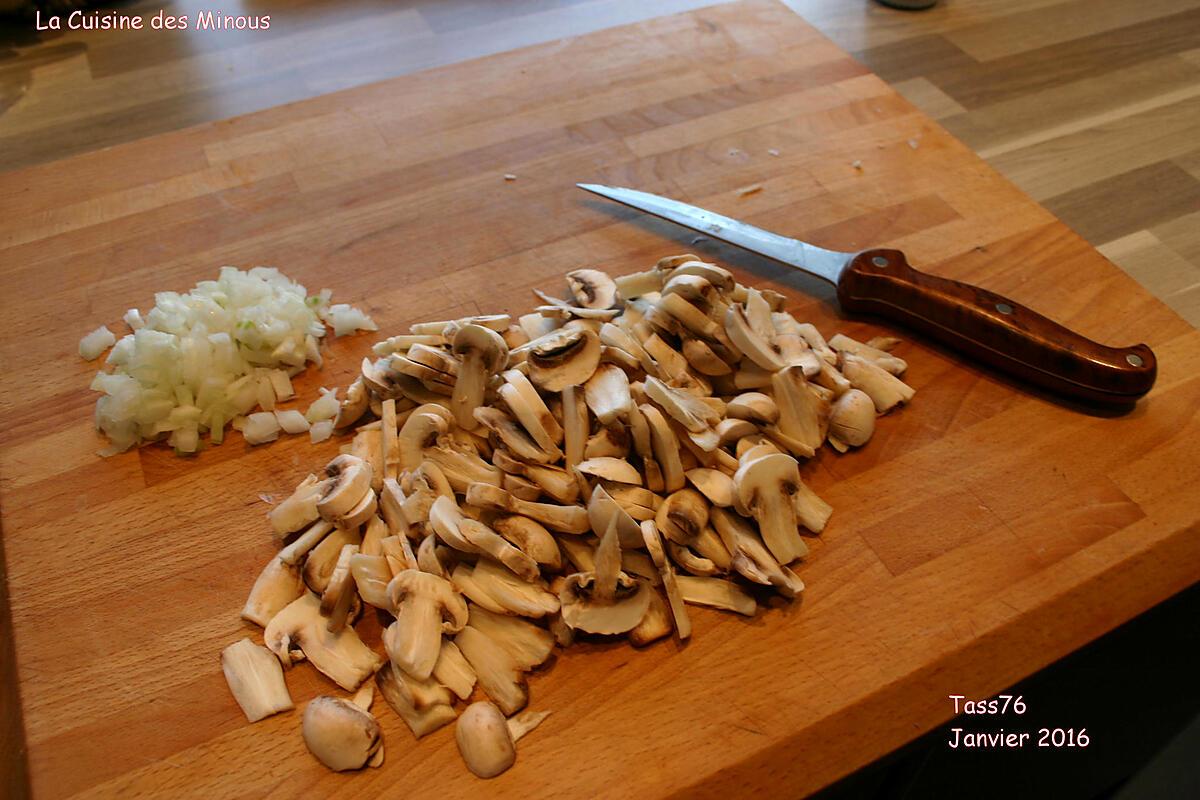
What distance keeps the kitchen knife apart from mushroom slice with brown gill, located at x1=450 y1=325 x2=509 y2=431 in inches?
17.6

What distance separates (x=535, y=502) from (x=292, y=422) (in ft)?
1.23

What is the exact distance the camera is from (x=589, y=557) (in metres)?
1.04

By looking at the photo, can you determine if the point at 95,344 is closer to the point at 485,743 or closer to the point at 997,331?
the point at 485,743

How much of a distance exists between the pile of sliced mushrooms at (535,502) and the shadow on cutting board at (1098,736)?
279 mm

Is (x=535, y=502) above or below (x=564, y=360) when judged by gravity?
below

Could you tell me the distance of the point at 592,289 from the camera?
1.26 meters

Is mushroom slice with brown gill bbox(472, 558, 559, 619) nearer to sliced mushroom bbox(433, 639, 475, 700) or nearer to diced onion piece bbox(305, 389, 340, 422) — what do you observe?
sliced mushroom bbox(433, 639, 475, 700)

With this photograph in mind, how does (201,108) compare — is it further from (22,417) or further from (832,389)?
(832,389)

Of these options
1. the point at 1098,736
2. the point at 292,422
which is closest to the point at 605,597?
the point at 292,422

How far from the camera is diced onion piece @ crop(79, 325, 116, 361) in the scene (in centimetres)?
130

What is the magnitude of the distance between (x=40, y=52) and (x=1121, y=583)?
93.6 inches

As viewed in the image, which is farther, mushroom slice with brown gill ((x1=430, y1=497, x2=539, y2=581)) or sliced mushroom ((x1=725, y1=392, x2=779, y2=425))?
sliced mushroom ((x1=725, y1=392, x2=779, y2=425))

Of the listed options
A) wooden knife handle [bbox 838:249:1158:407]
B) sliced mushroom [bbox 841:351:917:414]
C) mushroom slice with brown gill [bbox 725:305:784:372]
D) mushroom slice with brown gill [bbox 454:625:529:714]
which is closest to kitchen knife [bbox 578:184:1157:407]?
wooden knife handle [bbox 838:249:1158:407]

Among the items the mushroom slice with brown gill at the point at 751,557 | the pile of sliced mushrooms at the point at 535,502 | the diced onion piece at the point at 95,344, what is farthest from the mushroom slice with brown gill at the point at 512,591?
the diced onion piece at the point at 95,344
